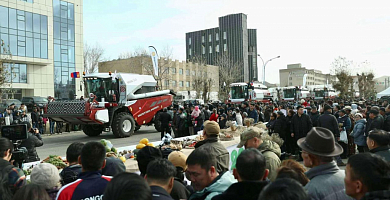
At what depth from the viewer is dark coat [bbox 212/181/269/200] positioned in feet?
7.89

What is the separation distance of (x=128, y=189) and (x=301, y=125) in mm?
8947

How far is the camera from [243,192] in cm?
243

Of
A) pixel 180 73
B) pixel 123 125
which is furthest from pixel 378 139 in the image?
pixel 180 73

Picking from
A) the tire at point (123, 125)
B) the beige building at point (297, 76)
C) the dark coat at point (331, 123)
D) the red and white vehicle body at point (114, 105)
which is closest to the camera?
the dark coat at point (331, 123)

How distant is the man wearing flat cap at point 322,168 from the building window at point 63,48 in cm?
4585

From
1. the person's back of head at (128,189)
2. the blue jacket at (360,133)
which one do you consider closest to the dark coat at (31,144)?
Answer: the person's back of head at (128,189)

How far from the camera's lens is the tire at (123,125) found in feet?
51.8

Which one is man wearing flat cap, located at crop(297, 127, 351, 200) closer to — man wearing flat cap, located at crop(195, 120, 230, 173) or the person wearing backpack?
man wearing flat cap, located at crop(195, 120, 230, 173)

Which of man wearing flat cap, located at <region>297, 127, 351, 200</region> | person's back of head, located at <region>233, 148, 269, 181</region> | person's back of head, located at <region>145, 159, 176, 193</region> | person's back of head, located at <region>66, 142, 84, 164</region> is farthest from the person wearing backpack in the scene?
man wearing flat cap, located at <region>297, 127, 351, 200</region>

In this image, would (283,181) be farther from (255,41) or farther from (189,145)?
(255,41)

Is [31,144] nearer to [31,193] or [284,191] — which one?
[31,193]

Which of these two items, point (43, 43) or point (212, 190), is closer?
point (212, 190)

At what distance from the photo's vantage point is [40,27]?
41.6 metres

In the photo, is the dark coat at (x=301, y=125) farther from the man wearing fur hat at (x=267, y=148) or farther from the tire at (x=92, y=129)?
the tire at (x=92, y=129)
